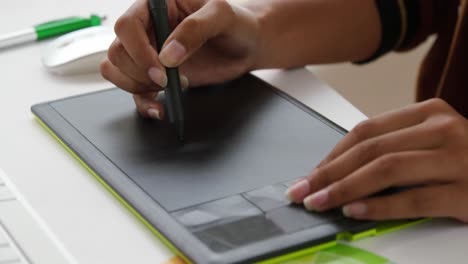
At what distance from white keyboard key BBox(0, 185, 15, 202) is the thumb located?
0.20 m

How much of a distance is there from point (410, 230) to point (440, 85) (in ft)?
1.54

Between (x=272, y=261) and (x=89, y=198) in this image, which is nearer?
(x=272, y=261)

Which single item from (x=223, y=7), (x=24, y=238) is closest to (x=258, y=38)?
(x=223, y=7)

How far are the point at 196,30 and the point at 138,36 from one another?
6cm

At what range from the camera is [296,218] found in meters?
0.62

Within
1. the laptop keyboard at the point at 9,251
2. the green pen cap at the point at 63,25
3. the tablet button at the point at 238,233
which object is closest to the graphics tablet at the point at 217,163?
the tablet button at the point at 238,233

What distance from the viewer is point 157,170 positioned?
2.30 feet

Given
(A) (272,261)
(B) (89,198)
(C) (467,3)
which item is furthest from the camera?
(C) (467,3)

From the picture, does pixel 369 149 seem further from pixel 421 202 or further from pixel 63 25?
pixel 63 25

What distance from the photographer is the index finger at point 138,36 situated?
0.81 meters

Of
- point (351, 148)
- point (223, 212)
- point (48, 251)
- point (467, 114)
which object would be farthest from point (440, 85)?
point (48, 251)

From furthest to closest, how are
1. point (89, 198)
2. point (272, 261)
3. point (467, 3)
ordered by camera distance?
1. point (467, 3)
2. point (89, 198)
3. point (272, 261)

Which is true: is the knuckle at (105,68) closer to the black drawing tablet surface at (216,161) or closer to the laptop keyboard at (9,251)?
the black drawing tablet surface at (216,161)

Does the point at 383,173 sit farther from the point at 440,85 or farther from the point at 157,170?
the point at 440,85
